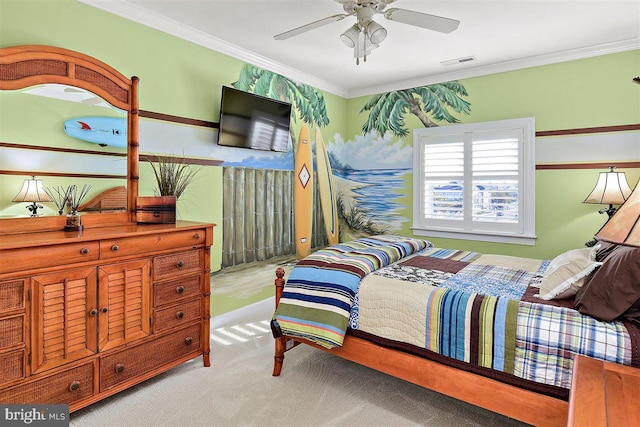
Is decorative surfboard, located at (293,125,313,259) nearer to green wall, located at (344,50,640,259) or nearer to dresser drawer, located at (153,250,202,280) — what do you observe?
dresser drawer, located at (153,250,202,280)

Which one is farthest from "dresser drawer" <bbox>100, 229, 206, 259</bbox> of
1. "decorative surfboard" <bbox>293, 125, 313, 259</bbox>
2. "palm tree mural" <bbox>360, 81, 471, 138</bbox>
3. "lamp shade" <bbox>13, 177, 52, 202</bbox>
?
"palm tree mural" <bbox>360, 81, 471, 138</bbox>

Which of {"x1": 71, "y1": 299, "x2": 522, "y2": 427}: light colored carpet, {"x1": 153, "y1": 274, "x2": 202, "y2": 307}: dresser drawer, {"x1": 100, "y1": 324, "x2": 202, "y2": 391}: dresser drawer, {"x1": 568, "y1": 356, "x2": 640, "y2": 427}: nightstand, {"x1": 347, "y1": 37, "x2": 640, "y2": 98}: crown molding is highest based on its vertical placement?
{"x1": 347, "y1": 37, "x2": 640, "y2": 98}: crown molding

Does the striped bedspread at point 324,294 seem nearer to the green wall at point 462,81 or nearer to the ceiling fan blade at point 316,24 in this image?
the green wall at point 462,81

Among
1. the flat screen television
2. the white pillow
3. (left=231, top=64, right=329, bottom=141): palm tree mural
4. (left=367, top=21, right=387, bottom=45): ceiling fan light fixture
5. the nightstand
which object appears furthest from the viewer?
(left=231, top=64, right=329, bottom=141): palm tree mural

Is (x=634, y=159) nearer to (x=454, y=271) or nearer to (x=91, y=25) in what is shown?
(x=454, y=271)

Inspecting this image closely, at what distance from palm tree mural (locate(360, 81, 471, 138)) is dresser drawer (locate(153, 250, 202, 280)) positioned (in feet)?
9.98

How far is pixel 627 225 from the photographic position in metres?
1.00

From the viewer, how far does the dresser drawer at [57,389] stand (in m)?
1.80

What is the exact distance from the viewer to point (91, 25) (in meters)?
2.52

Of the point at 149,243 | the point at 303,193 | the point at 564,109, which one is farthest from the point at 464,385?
the point at 564,109

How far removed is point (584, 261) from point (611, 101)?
226 centimetres

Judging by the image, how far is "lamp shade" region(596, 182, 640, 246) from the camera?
0.97 meters

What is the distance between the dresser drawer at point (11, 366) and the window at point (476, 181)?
3.85 meters

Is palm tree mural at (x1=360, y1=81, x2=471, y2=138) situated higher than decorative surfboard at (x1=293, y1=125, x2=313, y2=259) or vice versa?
palm tree mural at (x1=360, y1=81, x2=471, y2=138)
